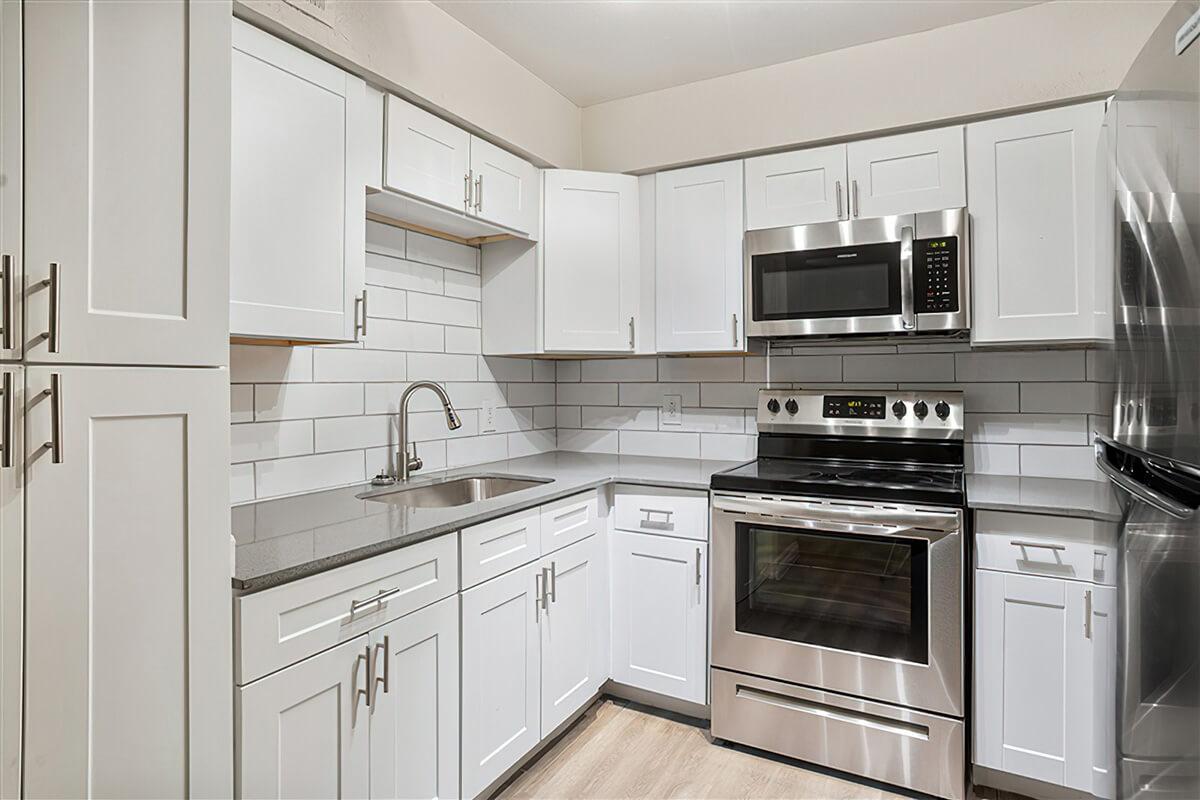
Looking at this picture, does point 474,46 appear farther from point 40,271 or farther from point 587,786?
point 587,786

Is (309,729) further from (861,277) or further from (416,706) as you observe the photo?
(861,277)

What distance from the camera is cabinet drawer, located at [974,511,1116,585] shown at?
71.9 inches

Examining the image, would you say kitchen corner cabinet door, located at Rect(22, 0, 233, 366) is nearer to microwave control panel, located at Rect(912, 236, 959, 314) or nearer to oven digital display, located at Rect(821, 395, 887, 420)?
microwave control panel, located at Rect(912, 236, 959, 314)

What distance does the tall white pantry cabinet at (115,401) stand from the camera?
95 cm

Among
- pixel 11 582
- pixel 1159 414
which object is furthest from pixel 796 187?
pixel 11 582

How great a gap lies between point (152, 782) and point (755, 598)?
1.68 m

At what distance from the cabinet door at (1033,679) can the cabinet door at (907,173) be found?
3.96ft

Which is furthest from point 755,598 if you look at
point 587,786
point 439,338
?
point 439,338

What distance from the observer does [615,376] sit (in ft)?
10.2

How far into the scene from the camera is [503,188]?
2.45 meters

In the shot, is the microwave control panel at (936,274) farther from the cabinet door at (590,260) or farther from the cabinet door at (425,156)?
the cabinet door at (425,156)

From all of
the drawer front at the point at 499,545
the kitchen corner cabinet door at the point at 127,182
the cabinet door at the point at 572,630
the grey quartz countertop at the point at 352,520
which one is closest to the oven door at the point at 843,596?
the grey quartz countertop at the point at 352,520

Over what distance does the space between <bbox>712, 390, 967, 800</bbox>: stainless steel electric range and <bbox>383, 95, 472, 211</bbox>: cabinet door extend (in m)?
1.29

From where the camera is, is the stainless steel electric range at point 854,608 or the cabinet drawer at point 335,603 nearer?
the cabinet drawer at point 335,603
